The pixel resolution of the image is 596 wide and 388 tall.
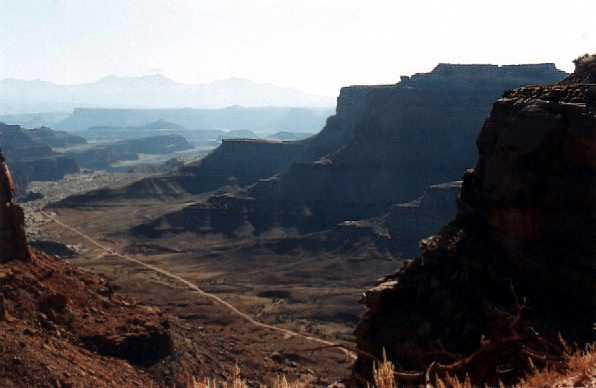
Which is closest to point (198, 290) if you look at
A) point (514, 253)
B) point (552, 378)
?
point (514, 253)

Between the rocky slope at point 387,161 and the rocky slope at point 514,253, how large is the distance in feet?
315

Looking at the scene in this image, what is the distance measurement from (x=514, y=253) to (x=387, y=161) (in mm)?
109090

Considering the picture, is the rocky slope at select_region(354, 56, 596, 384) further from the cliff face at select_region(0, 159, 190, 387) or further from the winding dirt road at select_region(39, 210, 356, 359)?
the cliff face at select_region(0, 159, 190, 387)

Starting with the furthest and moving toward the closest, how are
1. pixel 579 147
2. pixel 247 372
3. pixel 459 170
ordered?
pixel 459 170 → pixel 247 372 → pixel 579 147

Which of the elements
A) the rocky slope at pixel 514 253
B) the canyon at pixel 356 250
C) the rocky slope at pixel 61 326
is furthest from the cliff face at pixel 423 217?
the rocky slope at pixel 514 253

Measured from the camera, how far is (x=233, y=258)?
343 ft

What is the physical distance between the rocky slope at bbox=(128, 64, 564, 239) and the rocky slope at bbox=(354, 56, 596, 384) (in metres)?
96.1

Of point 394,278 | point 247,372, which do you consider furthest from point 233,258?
point 394,278

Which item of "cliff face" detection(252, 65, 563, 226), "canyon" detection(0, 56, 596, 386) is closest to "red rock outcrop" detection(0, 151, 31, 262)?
"canyon" detection(0, 56, 596, 386)

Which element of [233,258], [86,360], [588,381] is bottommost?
[233,258]

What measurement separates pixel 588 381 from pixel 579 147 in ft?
46.7

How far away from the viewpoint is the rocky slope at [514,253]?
19.5m

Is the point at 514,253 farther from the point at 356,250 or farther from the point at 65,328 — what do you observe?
the point at 356,250

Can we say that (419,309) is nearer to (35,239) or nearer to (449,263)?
(449,263)
